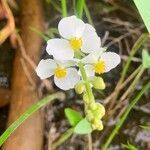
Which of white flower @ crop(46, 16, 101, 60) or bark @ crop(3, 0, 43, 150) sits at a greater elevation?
white flower @ crop(46, 16, 101, 60)

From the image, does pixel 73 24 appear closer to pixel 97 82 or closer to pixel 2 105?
pixel 97 82

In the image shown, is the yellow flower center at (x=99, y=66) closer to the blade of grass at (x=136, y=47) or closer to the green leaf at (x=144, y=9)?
the green leaf at (x=144, y=9)

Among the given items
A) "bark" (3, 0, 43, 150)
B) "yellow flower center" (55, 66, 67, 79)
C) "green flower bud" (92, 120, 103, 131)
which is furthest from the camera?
"bark" (3, 0, 43, 150)

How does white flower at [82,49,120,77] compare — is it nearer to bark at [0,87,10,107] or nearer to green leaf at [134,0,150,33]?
green leaf at [134,0,150,33]

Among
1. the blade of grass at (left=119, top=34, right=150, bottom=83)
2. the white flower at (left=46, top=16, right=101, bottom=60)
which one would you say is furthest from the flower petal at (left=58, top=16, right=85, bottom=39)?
the blade of grass at (left=119, top=34, right=150, bottom=83)

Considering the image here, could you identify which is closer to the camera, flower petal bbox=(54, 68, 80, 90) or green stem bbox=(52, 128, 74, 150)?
flower petal bbox=(54, 68, 80, 90)

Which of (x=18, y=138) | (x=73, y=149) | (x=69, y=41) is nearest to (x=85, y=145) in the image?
(x=73, y=149)
